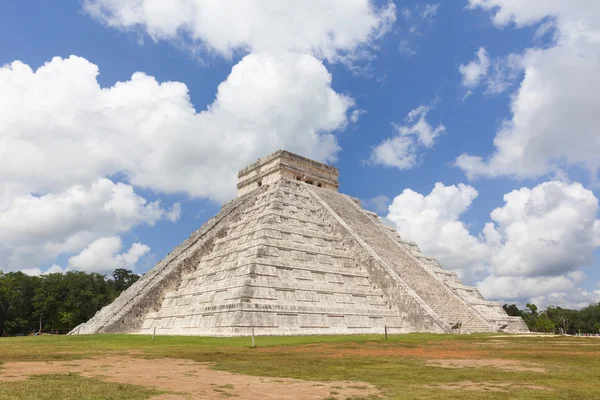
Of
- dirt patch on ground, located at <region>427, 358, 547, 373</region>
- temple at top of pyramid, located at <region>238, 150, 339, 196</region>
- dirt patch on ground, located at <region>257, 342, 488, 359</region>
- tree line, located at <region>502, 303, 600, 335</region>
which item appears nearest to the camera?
dirt patch on ground, located at <region>427, 358, 547, 373</region>

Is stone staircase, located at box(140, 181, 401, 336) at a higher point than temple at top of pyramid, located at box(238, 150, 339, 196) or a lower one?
lower

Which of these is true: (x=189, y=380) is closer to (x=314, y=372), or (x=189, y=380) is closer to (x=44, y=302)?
(x=314, y=372)

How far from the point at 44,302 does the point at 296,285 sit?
31.6m

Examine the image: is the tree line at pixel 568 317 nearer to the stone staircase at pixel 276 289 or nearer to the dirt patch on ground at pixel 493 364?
the stone staircase at pixel 276 289

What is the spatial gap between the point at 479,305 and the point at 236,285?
54.6ft

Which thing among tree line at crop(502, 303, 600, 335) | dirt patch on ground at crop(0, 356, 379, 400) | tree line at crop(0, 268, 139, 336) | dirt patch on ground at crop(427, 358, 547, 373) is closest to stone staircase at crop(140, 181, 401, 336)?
dirt patch on ground at crop(0, 356, 379, 400)

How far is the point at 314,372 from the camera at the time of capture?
30.7ft

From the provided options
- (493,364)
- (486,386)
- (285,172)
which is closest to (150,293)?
(285,172)

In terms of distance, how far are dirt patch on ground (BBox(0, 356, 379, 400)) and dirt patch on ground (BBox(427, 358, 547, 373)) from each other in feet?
12.0

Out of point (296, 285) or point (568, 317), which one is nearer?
point (296, 285)

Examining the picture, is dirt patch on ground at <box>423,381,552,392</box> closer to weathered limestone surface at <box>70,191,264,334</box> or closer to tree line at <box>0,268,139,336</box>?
weathered limestone surface at <box>70,191,264,334</box>

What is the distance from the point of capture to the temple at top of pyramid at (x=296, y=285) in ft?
67.7

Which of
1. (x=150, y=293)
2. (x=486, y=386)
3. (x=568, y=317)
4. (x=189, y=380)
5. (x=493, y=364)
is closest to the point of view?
(x=486, y=386)

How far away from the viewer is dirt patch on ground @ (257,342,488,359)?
1273 centimetres
